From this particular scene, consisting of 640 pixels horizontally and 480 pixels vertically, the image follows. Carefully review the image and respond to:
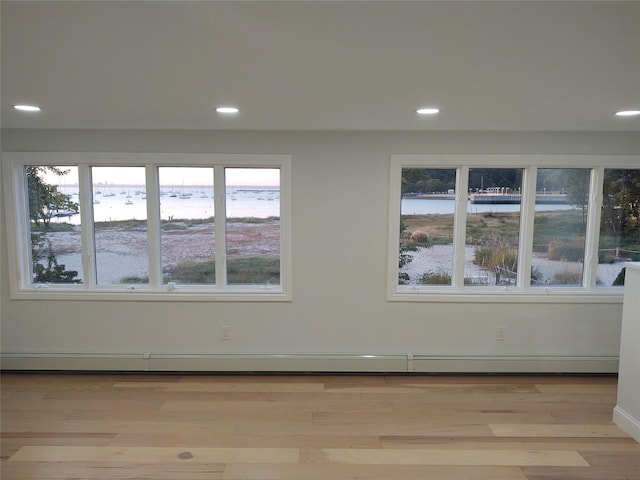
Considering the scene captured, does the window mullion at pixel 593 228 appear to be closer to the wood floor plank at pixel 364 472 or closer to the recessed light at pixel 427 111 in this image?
the recessed light at pixel 427 111

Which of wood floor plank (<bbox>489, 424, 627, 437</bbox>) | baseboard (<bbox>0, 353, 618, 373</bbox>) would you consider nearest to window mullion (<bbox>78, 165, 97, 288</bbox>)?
baseboard (<bbox>0, 353, 618, 373</bbox>)

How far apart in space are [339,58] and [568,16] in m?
0.79

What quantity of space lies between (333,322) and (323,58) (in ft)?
7.96

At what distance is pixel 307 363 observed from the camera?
11.4 ft

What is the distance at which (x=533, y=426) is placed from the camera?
273 cm

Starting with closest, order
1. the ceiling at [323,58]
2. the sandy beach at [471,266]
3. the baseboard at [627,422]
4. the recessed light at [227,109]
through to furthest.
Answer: the ceiling at [323,58] → the recessed light at [227,109] → the baseboard at [627,422] → the sandy beach at [471,266]

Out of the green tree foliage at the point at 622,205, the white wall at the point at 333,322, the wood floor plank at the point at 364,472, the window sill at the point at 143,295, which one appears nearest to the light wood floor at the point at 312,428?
the wood floor plank at the point at 364,472

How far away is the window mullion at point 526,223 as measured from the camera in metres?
3.38

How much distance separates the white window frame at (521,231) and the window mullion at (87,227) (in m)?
2.70

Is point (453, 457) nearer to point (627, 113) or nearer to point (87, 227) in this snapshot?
point (627, 113)

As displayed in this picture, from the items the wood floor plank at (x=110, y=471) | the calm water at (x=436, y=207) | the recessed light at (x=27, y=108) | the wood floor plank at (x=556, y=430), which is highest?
the recessed light at (x=27, y=108)

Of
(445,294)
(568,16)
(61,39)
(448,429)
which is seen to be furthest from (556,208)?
(61,39)

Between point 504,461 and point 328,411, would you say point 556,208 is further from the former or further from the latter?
point 328,411

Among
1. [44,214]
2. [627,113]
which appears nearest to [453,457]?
[627,113]
